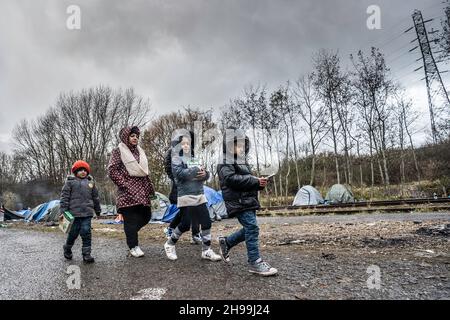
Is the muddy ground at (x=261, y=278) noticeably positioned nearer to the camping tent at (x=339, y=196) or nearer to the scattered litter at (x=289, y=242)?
the scattered litter at (x=289, y=242)

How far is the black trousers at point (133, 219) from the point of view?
4.39 meters

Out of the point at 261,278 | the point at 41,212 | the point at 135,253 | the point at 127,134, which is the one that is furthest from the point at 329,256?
the point at 41,212

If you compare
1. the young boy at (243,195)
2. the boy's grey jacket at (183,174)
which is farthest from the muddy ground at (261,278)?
the boy's grey jacket at (183,174)

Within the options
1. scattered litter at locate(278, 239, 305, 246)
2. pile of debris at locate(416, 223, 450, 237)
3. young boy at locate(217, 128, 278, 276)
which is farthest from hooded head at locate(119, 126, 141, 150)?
pile of debris at locate(416, 223, 450, 237)

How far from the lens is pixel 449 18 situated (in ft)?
66.4

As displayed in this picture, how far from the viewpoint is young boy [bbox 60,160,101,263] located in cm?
451

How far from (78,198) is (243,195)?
272 centimetres

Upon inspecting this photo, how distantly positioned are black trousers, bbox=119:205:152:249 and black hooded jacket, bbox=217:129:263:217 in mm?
1599

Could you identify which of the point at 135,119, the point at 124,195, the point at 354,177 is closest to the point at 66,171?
the point at 135,119

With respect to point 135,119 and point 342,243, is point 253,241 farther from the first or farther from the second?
point 135,119

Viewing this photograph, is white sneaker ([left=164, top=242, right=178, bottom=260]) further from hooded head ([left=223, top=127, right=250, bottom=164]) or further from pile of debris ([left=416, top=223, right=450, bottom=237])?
pile of debris ([left=416, top=223, right=450, bottom=237])

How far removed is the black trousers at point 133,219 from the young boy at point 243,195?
1.60 meters

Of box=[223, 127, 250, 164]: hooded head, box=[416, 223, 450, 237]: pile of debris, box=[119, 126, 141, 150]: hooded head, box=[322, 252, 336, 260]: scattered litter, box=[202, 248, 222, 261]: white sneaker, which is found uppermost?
box=[119, 126, 141, 150]: hooded head

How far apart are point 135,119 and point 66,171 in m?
12.3
